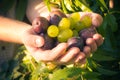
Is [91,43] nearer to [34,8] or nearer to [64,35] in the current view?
[64,35]

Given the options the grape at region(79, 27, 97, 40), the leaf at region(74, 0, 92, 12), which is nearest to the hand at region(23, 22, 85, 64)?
the grape at region(79, 27, 97, 40)

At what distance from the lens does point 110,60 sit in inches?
A: 53.2

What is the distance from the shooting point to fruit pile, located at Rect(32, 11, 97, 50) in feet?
3.81

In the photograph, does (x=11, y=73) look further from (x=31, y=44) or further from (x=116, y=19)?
(x=116, y=19)

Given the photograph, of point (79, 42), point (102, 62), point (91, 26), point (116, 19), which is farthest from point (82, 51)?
point (116, 19)

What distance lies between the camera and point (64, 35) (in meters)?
1.16

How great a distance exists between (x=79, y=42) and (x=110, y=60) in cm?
26

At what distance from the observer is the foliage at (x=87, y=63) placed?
122cm

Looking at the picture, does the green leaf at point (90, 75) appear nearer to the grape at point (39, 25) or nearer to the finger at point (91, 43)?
the finger at point (91, 43)

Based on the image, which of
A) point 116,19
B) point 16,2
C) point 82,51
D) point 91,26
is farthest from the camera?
point 16,2

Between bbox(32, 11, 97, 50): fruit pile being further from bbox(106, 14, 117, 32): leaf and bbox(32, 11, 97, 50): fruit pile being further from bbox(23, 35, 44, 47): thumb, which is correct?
bbox(106, 14, 117, 32): leaf

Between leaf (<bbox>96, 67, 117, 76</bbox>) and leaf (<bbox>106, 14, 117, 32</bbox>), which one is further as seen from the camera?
leaf (<bbox>106, 14, 117, 32</bbox>)

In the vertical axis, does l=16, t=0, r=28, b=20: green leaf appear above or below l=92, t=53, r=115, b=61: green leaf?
above

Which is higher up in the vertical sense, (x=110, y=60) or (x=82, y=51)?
(x=82, y=51)
